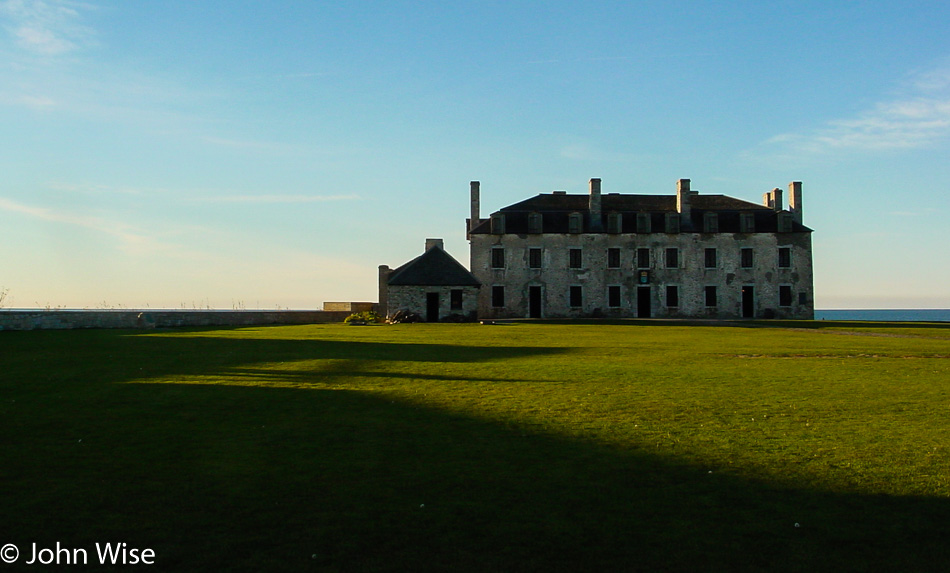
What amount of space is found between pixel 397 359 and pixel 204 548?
37.5 feet

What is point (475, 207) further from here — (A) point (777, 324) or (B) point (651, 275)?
(A) point (777, 324)

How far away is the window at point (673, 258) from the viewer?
46.3 meters

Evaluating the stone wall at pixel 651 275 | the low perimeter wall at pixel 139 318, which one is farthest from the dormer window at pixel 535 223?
the low perimeter wall at pixel 139 318

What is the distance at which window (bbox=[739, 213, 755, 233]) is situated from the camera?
46.0 meters

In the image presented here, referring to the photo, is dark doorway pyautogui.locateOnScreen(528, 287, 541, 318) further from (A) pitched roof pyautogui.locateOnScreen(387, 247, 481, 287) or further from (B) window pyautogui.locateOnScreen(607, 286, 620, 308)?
(A) pitched roof pyautogui.locateOnScreen(387, 247, 481, 287)

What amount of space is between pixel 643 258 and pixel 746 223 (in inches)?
248

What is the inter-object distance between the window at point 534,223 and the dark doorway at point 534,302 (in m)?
3.40

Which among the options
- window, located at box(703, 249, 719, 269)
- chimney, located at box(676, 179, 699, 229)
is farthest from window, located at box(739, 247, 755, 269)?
chimney, located at box(676, 179, 699, 229)

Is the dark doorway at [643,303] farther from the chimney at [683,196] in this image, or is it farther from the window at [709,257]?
the chimney at [683,196]

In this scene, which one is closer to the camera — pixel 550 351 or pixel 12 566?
pixel 12 566

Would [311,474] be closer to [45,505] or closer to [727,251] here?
[45,505]

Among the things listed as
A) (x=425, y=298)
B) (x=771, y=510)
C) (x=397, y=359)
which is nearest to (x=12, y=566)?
(x=771, y=510)

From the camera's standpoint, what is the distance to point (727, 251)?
A: 46.2 meters

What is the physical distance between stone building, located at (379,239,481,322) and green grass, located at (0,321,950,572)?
89.2 feet
